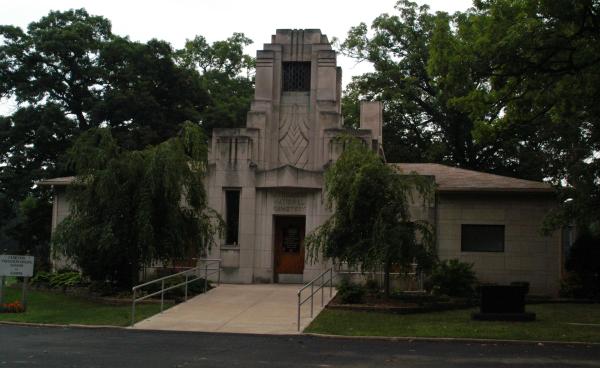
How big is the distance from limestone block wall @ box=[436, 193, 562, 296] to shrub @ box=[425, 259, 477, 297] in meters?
2.90

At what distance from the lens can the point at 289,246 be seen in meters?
27.4

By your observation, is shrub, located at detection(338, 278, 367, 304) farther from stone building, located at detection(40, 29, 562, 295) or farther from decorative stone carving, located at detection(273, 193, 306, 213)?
decorative stone carving, located at detection(273, 193, 306, 213)

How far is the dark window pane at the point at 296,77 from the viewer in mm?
28250

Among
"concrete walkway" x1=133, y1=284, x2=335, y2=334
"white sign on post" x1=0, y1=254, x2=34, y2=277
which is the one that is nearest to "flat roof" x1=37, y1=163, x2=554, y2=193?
"white sign on post" x1=0, y1=254, x2=34, y2=277

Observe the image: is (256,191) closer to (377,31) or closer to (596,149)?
(596,149)

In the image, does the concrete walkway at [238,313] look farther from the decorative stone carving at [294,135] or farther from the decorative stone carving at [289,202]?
the decorative stone carving at [294,135]

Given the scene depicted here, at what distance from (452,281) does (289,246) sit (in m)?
6.77

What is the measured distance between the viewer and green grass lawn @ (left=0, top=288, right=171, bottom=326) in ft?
57.2

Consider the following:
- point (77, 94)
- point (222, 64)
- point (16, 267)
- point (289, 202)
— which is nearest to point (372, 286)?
point (289, 202)

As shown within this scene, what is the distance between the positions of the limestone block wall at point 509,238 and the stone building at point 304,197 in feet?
0.12

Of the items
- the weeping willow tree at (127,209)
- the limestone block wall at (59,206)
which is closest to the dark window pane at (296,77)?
the weeping willow tree at (127,209)

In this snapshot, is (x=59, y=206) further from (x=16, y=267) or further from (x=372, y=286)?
(x=372, y=286)

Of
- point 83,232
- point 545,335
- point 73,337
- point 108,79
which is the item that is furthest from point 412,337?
point 108,79

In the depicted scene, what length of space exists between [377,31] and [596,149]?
26881 mm
